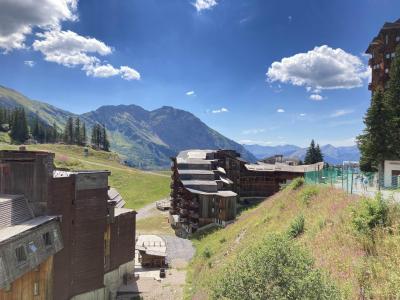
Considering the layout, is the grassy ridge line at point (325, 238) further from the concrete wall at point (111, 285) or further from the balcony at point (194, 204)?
the balcony at point (194, 204)

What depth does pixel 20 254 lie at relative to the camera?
1005 inches

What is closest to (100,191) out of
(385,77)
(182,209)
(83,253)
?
(83,253)

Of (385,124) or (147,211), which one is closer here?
(385,124)

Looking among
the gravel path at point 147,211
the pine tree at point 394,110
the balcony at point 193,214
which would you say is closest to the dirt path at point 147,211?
the gravel path at point 147,211

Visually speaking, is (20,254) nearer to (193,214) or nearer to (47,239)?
(47,239)

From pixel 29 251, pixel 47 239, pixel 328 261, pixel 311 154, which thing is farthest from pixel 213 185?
pixel 311 154

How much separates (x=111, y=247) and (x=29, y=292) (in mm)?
15371

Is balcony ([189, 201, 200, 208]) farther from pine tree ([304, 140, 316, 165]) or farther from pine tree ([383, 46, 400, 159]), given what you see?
pine tree ([304, 140, 316, 165])

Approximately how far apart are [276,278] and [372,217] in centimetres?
907

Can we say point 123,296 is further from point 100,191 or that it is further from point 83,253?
point 100,191

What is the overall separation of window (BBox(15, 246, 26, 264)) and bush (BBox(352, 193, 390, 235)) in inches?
928

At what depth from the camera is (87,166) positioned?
136875 mm

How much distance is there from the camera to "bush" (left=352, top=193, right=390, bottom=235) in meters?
20.8

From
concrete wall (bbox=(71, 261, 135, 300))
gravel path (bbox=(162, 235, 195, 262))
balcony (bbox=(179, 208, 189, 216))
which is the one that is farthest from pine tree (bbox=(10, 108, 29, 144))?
concrete wall (bbox=(71, 261, 135, 300))
